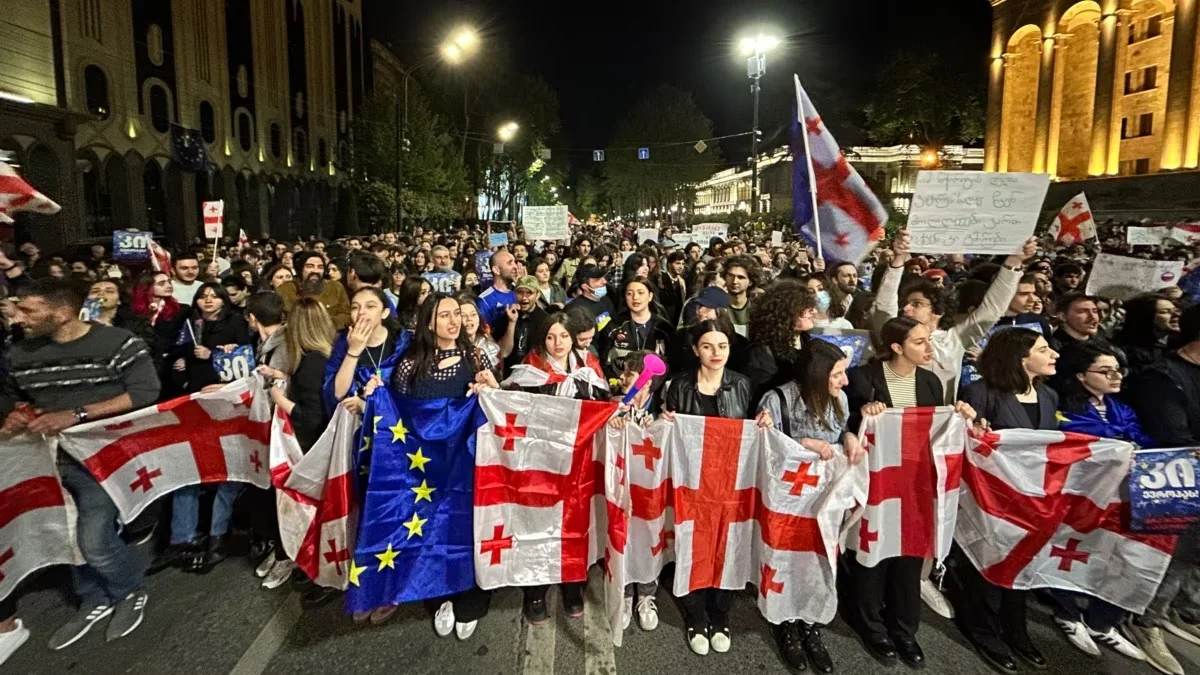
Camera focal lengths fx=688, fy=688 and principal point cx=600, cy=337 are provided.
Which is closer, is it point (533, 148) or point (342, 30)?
point (342, 30)

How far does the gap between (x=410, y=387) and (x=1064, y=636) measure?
4099 millimetres

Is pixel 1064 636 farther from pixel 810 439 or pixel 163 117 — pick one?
pixel 163 117

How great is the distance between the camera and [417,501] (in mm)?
3984

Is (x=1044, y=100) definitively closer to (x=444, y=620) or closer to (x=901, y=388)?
(x=901, y=388)

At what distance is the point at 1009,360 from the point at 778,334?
1.40 meters

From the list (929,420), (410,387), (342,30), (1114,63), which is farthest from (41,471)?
(1114,63)

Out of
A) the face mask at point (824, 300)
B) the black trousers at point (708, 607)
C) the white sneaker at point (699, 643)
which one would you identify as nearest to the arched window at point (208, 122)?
the face mask at point (824, 300)

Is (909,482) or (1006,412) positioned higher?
(1006,412)

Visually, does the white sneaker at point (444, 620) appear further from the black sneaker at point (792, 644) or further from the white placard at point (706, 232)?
the white placard at point (706, 232)

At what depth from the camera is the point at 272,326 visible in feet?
16.3

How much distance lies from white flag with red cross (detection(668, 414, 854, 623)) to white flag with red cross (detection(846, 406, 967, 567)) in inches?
7.7

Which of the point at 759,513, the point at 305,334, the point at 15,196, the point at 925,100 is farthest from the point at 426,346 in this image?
the point at 925,100

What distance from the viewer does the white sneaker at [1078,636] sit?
3871 mm

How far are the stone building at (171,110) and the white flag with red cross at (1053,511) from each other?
22602 mm
